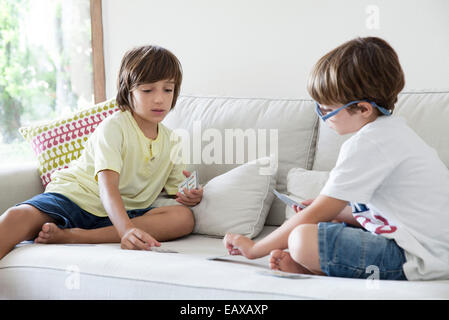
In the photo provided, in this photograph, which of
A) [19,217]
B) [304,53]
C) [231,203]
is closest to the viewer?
[19,217]

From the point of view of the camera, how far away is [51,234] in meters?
1.58

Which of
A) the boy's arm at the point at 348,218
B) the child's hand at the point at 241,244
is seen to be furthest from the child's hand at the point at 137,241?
the boy's arm at the point at 348,218

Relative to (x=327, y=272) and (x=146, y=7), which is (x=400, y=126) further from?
(x=146, y=7)

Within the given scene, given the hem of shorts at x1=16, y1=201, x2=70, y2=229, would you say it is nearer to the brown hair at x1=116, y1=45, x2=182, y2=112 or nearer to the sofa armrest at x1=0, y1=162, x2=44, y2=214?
the sofa armrest at x1=0, y1=162, x2=44, y2=214

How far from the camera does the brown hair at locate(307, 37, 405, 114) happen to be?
122cm

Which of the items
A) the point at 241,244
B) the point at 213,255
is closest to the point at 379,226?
the point at 241,244

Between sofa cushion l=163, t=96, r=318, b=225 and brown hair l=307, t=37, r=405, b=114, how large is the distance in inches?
24.7

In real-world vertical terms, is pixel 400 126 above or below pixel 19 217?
above

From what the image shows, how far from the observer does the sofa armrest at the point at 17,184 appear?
1.86 metres
